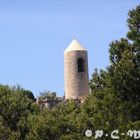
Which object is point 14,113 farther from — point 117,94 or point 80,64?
point 80,64

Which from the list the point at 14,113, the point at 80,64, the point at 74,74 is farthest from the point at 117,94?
the point at 80,64

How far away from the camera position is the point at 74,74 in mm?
65000

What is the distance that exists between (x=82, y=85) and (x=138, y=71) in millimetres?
48564

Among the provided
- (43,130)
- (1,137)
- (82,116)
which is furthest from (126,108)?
(1,137)

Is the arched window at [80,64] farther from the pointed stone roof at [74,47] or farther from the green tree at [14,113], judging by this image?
the green tree at [14,113]

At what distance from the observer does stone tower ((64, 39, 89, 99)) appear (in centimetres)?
6462

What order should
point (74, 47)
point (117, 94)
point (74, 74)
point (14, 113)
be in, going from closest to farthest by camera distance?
point (117, 94) → point (14, 113) → point (74, 74) → point (74, 47)

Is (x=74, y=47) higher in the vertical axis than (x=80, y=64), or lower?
higher

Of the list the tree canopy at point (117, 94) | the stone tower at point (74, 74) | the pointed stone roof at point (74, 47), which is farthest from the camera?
the pointed stone roof at point (74, 47)

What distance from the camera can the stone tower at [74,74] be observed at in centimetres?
6462

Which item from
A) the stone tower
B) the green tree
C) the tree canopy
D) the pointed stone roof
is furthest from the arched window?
the tree canopy

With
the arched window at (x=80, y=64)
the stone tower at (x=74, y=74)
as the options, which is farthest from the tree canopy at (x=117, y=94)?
the arched window at (x=80, y=64)

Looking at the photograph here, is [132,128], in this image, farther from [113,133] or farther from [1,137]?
[1,137]

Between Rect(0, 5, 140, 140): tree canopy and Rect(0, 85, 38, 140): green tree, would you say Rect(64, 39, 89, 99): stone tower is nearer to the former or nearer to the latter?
Rect(0, 85, 38, 140): green tree
